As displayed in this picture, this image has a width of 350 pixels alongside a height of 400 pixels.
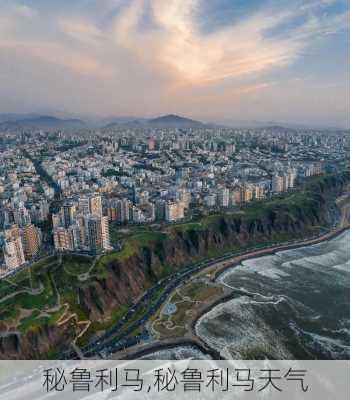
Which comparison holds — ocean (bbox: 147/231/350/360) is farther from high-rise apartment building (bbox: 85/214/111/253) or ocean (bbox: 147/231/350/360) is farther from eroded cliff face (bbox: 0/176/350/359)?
high-rise apartment building (bbox: 85/214/111/253)

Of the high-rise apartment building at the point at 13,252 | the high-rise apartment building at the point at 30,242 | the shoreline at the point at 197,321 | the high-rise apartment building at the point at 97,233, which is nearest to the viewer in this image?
the shoreline at the point at 197,321

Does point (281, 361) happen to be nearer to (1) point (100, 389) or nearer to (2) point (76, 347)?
(1) point (100, 389)

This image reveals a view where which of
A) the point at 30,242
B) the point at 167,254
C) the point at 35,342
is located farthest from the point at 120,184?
the point at 35,342

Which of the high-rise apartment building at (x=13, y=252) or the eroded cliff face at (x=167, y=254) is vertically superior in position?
the high-rise apartment building at (x=13, y=252)

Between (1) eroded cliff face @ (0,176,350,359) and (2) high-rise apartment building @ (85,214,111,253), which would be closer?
(1) eroded cliff face @ (0,176,350,359)

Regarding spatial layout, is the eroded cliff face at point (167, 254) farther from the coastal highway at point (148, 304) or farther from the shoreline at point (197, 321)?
the shoreline at point (197, 321)

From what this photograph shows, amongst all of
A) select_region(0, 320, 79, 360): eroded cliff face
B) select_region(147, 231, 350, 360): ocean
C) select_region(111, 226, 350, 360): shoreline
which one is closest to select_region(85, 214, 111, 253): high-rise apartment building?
select_region(111, 226, 350, 360): shoreline

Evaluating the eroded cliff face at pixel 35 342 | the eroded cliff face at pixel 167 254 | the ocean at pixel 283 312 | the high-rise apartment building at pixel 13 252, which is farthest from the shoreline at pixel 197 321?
the high-rise apartment building at pixel 13 252

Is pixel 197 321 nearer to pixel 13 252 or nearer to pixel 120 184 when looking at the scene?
pixel 13 252
